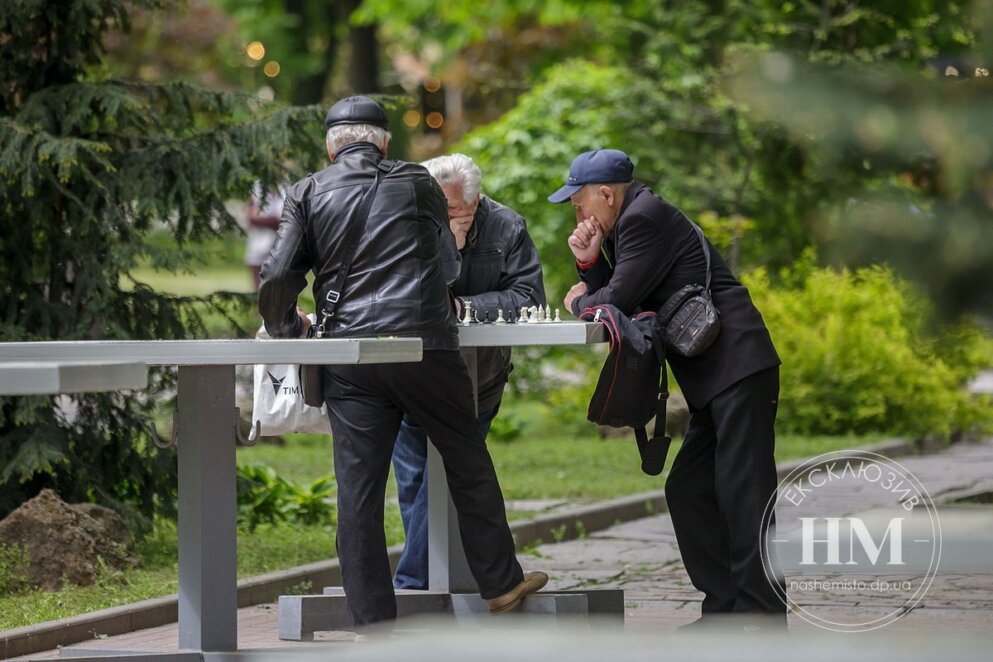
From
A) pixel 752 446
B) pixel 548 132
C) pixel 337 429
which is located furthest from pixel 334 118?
pixel 548 132

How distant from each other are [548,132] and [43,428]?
9.74m

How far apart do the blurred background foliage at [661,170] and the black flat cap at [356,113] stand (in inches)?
51.0

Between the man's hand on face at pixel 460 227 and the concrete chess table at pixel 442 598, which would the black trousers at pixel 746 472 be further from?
the man's hand on face at pixel 460 227

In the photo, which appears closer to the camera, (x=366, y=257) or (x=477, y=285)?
(x=366, y=257)

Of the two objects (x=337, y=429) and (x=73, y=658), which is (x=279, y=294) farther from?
(x=73, y=658)

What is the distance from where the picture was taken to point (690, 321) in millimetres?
5695

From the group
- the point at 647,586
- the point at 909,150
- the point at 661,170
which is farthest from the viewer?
the point at 661,170

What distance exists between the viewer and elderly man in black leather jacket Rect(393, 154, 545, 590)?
21.0ft

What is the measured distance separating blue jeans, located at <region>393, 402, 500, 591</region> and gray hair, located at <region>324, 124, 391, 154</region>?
4.52 feet

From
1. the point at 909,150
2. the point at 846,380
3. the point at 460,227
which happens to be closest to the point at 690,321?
the point at 460,227

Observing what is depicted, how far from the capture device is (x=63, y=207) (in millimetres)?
8516

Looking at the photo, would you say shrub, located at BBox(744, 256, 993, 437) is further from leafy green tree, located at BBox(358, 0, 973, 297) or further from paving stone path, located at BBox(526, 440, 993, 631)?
paving stone path, located at BBox(526, 440, 993, 631)

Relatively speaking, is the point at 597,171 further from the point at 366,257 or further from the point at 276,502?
the point at 276,502

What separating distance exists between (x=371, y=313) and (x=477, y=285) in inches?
42.3
